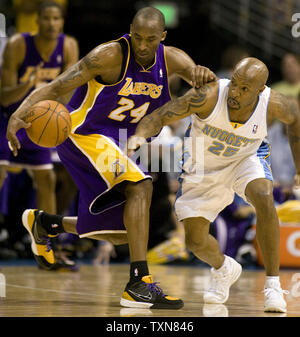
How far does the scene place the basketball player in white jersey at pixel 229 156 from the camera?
13.3ft

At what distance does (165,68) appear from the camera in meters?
4.61

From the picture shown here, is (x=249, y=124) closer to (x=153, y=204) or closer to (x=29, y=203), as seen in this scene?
(x=153, y=204)

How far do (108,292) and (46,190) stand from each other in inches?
68.9

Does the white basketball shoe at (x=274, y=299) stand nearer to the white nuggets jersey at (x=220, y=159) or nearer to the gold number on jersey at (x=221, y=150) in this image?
the white nuggets jersey at (x=220, y=159)

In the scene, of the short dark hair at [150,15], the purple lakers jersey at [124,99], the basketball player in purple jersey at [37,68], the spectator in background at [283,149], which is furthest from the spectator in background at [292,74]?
the short dark hair at [150,15]

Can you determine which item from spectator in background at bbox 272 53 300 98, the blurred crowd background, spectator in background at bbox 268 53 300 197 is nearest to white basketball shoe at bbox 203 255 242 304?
the blurred crowd background

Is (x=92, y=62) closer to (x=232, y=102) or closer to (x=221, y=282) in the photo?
(x=232, y=102)

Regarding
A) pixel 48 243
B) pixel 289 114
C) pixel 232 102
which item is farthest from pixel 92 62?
pixel 48 243

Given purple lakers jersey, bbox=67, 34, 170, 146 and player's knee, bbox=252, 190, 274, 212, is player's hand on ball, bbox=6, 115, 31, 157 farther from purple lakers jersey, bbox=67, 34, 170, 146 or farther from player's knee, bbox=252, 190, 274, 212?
player's knee, bbox=252, 190, 274, 212

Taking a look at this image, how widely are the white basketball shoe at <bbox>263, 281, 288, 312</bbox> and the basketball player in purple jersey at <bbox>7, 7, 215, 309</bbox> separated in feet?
1.74

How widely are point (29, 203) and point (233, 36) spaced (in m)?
4.53
